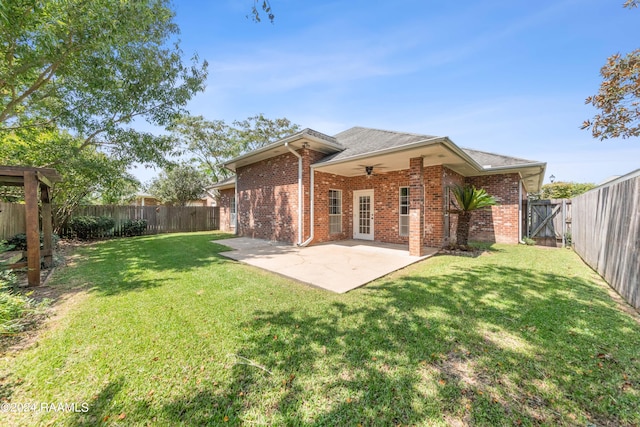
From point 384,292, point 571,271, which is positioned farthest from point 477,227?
point 384,292

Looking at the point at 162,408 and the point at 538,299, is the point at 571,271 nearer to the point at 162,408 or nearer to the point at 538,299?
the point at 538,299

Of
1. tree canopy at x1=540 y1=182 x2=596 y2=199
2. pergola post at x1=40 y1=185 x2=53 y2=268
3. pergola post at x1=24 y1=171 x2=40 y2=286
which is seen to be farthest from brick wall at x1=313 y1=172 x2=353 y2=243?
tree canopy at x1=540 y1=182 x2=596 y2=199

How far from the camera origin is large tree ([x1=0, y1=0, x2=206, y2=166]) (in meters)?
5.20

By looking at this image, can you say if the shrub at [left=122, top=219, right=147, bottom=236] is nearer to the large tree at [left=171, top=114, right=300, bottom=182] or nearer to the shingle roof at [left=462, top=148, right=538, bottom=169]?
the large tree at [left=171, top=114, right=300, bottom=182]

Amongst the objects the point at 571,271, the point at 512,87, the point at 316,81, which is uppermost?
the point at 316,81

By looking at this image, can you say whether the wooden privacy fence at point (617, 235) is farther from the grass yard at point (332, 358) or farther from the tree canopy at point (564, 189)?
the tree canopy at point (564, 189)

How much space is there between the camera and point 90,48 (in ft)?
19.1

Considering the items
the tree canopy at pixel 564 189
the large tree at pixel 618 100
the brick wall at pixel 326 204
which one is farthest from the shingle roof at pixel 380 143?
the tree canopy at pixel 564 189

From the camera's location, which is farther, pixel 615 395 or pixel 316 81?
pixel 316 81

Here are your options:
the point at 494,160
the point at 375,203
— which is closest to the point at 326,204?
the point at 375,203

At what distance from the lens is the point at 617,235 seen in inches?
171

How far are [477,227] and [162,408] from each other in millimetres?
12192

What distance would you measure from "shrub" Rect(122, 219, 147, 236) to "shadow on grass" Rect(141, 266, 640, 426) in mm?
13244

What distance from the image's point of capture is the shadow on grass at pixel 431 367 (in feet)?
5.92
